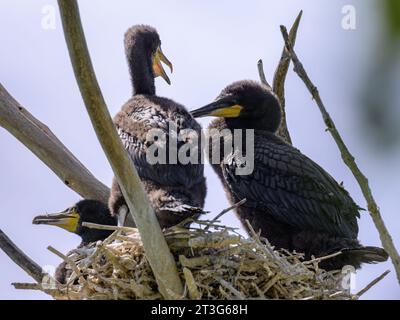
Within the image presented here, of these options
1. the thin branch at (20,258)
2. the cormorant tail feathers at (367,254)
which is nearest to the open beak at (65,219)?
the thin branch at (20,258)

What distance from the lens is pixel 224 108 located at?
555cm

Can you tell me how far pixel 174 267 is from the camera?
11.3ft

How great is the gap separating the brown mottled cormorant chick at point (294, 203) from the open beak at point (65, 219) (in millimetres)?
1301

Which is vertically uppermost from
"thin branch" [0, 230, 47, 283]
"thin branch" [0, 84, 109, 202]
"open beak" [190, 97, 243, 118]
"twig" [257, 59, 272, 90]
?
"twig" [257, 59, 272, 90]

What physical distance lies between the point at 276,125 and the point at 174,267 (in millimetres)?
2626

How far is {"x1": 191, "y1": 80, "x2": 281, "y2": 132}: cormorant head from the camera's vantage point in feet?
18.3

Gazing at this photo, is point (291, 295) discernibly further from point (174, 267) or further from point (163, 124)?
point (163, 124)

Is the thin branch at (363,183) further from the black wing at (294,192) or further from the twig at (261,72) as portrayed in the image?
the twig at (261,72)

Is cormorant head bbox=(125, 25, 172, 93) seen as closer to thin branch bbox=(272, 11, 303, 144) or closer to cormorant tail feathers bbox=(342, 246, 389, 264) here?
thin branch bbox=(272, 11, 303, 144)

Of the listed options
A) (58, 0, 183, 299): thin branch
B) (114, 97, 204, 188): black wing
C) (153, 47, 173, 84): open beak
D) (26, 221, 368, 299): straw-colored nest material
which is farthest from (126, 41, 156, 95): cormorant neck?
(58, 0, 183, 299): thin branch

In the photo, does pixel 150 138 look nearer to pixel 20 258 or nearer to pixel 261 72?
pixel 20 258

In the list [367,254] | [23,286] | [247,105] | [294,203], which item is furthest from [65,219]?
[367,254]

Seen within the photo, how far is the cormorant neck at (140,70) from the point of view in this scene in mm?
5797
